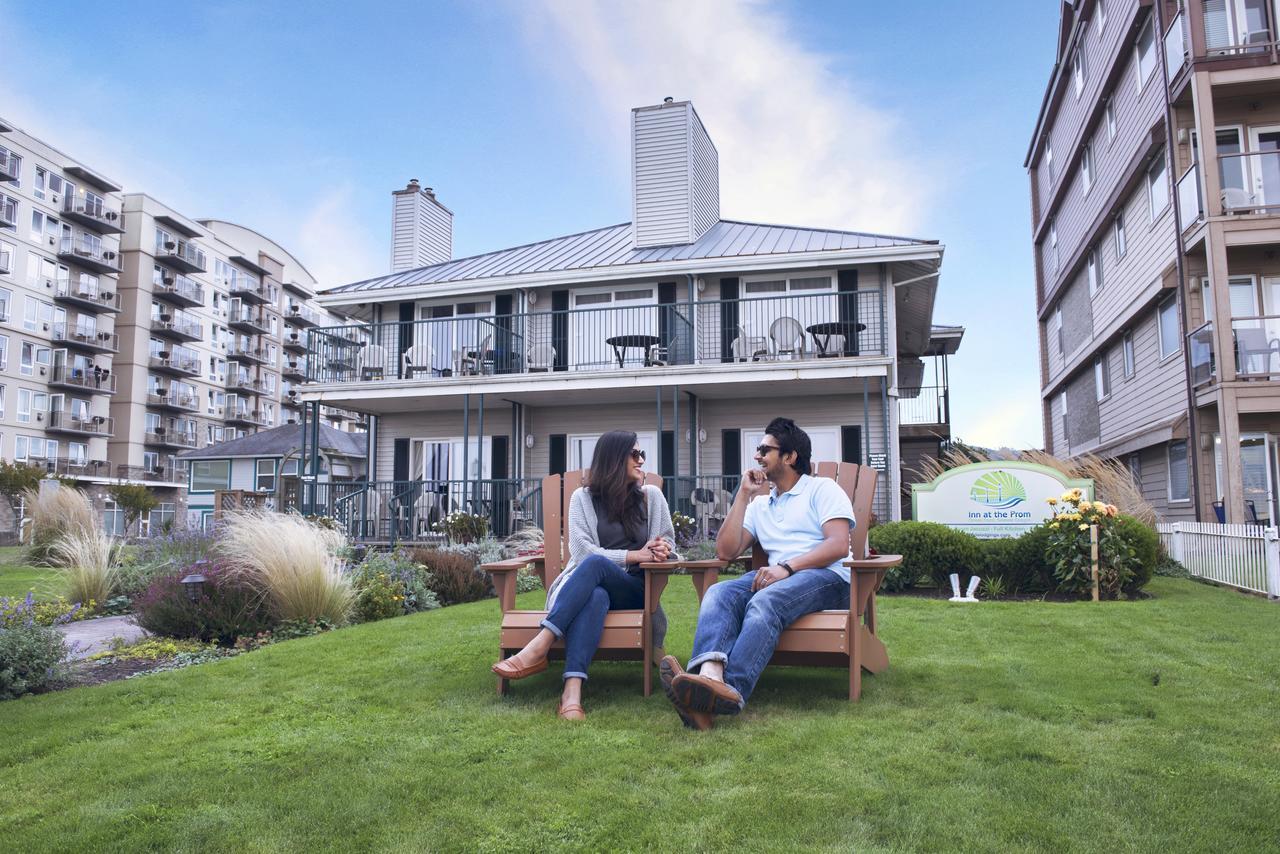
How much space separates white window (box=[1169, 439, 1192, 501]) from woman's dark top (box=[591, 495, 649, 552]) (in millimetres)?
12979

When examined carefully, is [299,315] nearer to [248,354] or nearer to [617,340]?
[248,354]

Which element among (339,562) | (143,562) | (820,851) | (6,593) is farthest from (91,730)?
(6,593)

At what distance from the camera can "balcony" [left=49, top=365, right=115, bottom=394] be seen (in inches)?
1800

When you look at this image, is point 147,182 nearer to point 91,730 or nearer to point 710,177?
point 710,177

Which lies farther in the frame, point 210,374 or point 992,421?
point 210,374

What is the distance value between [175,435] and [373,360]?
4305cm

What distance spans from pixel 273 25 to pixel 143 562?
887 centimetres

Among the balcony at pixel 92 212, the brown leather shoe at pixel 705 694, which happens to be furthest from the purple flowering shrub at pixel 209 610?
the balcony at pixel 92 212

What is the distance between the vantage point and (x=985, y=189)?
59.9 ft

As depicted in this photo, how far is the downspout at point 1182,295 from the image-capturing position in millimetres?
12906

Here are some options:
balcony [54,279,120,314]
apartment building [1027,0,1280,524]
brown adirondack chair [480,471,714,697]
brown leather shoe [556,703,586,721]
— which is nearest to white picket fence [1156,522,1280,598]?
apartment building [1027,0,1280,524]

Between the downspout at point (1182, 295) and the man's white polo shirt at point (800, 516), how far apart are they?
10.9 meters

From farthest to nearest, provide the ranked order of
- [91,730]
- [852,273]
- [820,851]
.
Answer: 1. [852,273]
2. [91,730]
3. [820,851]

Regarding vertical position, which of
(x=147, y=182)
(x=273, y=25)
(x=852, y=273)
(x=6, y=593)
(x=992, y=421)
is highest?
(x=147, y=182)
